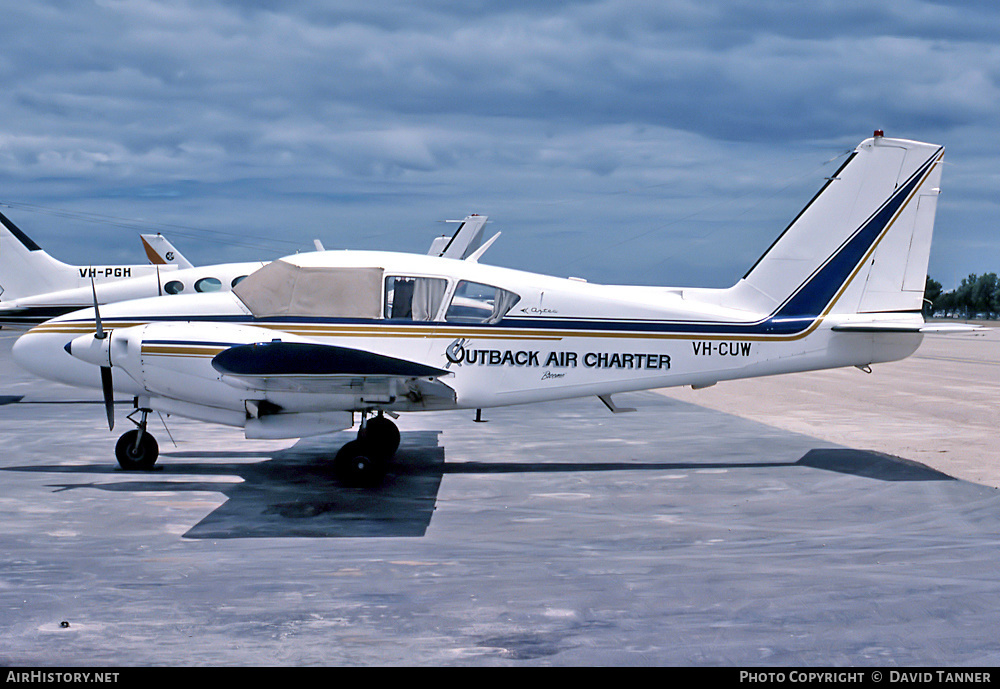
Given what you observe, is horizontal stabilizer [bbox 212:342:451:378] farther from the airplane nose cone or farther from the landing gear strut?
the landing gear strut

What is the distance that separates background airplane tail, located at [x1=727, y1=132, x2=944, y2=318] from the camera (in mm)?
10539

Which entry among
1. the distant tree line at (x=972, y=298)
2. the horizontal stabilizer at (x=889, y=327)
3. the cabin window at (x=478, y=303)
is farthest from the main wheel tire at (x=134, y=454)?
the distant tree line at (x=972, y=298)

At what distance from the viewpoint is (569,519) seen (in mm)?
7691

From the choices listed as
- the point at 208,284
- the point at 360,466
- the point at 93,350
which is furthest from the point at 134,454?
the point at 208,284

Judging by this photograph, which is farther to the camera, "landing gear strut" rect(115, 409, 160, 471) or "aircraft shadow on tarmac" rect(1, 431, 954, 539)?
"landing gear strut" rect(115, 409, 160, 471)

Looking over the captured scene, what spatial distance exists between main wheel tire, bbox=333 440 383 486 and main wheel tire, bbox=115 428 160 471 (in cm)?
233

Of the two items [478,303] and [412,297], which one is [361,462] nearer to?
[412,297]

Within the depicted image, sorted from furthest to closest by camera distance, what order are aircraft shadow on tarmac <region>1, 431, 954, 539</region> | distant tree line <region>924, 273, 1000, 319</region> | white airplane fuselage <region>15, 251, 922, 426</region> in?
1. distant tree line <region>924, 273, 1000, 319</region>
2. white airplane fuselage <region>15, 251, 922, 426</region>
3. aircraft shadow on tarmac <region>1, 431, 954, 539</region>

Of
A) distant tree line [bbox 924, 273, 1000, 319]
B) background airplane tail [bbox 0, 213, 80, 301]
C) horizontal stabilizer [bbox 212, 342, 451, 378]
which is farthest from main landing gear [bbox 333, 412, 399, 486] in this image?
distant tree line [bbox 924, 273, 1000, 319]

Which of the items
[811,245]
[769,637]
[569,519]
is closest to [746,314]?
[811,245]

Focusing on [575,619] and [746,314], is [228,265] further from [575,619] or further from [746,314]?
[575,619]

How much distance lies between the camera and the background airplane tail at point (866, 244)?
10539mm

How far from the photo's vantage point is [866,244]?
10.6 m
